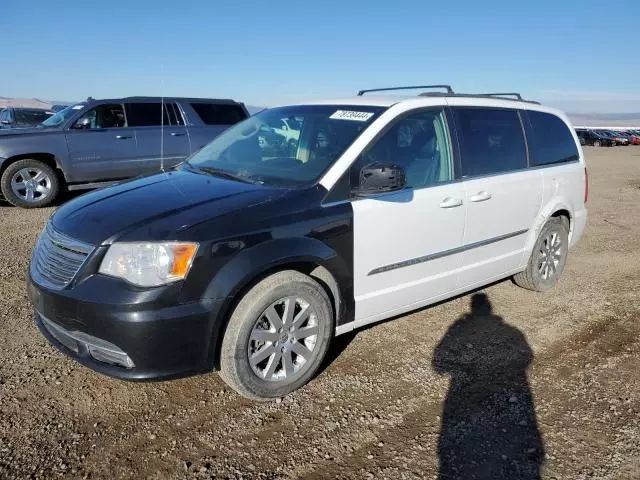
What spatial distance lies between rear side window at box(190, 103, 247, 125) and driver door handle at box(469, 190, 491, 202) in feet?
23.0

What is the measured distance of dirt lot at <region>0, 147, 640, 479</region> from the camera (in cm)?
259

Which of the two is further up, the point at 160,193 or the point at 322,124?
the point at 322,124

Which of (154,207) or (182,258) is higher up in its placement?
(154,207)

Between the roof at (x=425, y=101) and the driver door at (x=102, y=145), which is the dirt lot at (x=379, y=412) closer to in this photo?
the roof at (x=425, y=101)

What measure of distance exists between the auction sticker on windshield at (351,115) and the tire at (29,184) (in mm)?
6613

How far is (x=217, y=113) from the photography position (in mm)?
10047

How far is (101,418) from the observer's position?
2908 millimetres

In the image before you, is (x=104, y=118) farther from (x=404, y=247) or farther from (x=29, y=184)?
(x=404, y=247)

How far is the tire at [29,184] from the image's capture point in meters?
8.34

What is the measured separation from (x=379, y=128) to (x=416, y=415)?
1.84 metres

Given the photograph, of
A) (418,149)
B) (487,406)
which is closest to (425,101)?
(418,149)

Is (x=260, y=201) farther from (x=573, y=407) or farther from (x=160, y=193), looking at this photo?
(x=573, y=407)

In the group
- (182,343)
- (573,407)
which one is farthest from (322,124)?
(573,407)

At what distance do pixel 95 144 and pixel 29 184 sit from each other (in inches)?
48.3
